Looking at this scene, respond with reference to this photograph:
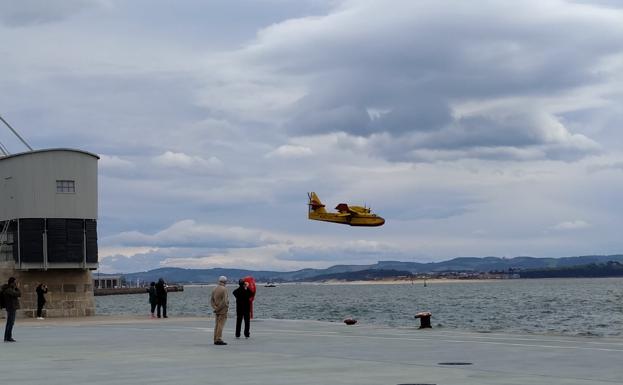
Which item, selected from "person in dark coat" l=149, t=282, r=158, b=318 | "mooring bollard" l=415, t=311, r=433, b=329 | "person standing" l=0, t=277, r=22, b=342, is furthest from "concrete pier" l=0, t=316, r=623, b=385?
"person in dark coat" l=149, t=282, r=158, b=318

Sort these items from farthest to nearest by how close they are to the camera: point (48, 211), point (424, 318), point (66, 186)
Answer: point (66, 186)
point (48, 211)
point (424, 318)

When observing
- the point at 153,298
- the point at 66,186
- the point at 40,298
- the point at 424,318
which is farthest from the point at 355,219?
the point at 424,318

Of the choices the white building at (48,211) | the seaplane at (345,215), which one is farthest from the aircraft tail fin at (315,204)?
the white building at (48,211)

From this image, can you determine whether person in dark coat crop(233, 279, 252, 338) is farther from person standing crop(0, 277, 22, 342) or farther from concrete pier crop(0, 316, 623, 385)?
person standing crop(0, 277, 22, 342)

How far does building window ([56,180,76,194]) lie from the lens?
172 feet

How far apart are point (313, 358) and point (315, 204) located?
99716mm

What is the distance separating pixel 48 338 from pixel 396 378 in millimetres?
17299

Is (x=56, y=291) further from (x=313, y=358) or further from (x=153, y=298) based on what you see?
(x=313, y=358)

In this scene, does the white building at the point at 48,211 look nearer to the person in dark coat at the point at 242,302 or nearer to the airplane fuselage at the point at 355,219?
the person in dark coat at the point at 242,302

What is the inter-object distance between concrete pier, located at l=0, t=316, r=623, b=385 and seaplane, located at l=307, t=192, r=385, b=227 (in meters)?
85.4

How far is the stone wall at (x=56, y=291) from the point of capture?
171ft

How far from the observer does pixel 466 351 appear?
24.3 metres

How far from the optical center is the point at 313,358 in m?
22.4

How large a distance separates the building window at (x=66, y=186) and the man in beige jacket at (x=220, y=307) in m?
25.8
